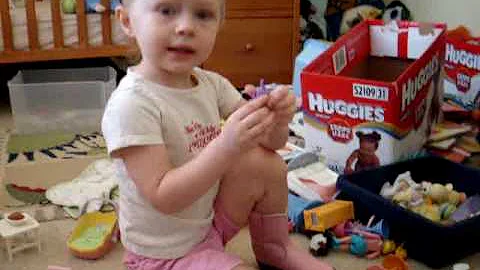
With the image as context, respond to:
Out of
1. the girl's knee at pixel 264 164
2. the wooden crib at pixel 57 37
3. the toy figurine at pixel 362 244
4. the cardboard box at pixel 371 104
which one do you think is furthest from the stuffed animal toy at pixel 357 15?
the girl's knee at pixel 264 164

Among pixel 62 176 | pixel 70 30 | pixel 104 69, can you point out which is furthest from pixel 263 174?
pixel 70 30

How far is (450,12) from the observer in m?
1.98

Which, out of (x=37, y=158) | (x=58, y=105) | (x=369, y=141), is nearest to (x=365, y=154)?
(x=369, y=141)

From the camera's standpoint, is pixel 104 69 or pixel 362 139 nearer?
pixel 362 139

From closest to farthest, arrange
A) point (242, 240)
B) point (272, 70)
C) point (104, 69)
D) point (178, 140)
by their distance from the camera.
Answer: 1. point (178, 140)
2. point (242, 240)
3. point (104, 69)
4. point (272, 70)

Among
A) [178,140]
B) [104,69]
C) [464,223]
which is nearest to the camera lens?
[178,140]

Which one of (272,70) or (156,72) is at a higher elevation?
(156,72)

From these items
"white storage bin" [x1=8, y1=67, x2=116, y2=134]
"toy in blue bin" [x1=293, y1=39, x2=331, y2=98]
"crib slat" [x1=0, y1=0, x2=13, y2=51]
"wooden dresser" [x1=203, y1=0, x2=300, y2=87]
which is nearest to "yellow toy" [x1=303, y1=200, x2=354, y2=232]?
"toy in blue bin" [x1=293, y1=39, x2=331, y2=98]

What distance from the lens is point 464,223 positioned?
3.37ft

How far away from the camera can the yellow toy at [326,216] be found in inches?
44.8

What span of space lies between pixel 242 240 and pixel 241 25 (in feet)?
3.55

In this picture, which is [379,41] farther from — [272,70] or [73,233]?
[73,233]

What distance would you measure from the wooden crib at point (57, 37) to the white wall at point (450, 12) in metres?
1.01

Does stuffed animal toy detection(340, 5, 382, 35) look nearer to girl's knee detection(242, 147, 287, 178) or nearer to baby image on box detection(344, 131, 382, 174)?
baby image on box detection(344, 131, 382, 174)
